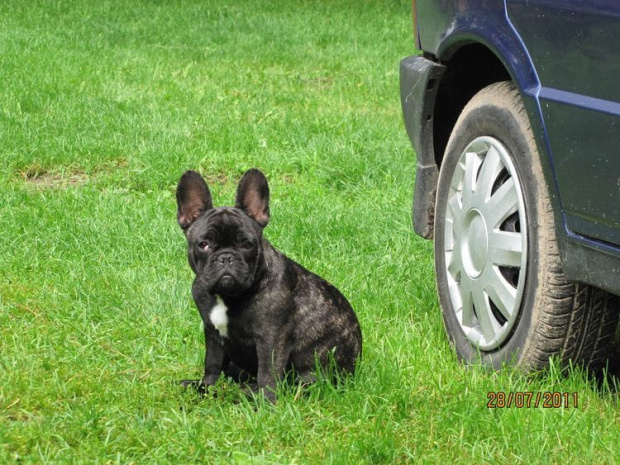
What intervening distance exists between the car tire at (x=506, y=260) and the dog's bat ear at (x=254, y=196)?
870 millimetres

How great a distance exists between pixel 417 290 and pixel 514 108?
1496 mm

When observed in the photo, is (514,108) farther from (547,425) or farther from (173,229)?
(173,229)

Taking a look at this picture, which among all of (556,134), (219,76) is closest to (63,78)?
(219,76)

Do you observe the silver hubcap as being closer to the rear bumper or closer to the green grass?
the green grass

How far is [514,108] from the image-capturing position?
4348 mm

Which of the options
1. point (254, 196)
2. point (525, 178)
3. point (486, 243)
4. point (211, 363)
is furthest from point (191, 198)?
point (525, 178)

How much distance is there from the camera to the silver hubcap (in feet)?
14.0

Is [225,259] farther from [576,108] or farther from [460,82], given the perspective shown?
[460,82]

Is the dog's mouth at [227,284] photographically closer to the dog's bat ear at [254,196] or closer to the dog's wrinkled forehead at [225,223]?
the dog's wrinkled forehead at [225,223]

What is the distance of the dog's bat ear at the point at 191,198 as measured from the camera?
14.6 feet
